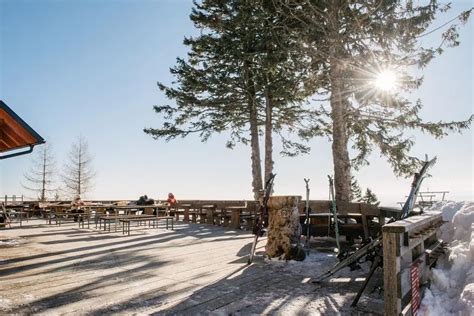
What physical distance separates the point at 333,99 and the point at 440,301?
10189 mm

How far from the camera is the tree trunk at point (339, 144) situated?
13.0m

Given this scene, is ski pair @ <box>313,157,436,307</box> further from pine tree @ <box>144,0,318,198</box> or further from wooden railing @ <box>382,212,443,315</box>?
pine tree @ <box>144,0,318,198</box>

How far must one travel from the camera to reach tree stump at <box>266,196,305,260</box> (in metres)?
6.46

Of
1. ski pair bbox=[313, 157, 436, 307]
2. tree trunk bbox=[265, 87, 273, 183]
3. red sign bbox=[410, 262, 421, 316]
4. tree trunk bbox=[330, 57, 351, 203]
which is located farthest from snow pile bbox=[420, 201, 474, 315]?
tree trunk bbox=[265, 87, 273, 183]

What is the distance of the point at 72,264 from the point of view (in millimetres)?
6121

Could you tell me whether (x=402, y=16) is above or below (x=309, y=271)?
above

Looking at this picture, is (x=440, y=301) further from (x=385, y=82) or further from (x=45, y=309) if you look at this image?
(x=385, y=82)

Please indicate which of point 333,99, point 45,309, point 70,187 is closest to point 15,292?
A: point 45,309

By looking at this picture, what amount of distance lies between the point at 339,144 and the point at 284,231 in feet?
24.4

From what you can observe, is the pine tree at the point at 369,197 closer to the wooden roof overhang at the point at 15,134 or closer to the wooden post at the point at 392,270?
the wooden roof overhang at the point at 15,134

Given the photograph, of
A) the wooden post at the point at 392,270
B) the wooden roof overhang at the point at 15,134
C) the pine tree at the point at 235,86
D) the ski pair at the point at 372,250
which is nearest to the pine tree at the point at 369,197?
the pine tree at the point at 235,86

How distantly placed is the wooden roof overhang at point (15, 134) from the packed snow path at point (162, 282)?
229 centimetres

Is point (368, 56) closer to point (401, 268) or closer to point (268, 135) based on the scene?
point (268, 135)

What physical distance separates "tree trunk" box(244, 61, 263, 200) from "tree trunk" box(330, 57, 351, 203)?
17.4ft
